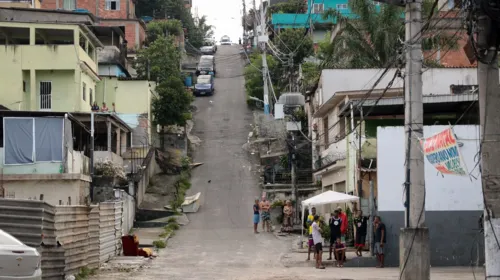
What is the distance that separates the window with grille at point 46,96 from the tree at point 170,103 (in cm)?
1085

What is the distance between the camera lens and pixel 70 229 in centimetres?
2059

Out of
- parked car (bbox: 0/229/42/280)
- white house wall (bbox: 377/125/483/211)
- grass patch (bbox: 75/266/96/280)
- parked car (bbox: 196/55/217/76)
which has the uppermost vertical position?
parked car (bbox: 196/55/217/76)

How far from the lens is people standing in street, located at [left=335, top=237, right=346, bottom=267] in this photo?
25922 millimetres

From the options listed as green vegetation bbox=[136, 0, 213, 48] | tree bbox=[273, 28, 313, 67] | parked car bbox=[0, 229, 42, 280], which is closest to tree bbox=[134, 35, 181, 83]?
tree bbox=[273, 28, 313, 67]

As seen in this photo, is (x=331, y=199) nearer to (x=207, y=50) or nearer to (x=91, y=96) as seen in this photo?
(x=91, y=96)

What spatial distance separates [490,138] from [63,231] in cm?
1092

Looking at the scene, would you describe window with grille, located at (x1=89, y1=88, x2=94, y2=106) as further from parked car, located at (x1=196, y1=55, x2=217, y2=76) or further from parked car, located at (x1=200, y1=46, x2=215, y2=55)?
parked car, located at (x1=200, y1=46, x2=215, y2=55)

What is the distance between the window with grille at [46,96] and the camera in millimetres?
44125

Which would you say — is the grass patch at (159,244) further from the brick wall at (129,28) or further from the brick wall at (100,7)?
the brick wall at (100,7)

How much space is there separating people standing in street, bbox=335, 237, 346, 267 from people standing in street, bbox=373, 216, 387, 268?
1.25m

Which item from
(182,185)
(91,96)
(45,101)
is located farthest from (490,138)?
(91,96)

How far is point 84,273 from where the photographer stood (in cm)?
2170

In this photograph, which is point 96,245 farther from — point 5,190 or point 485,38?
point 485,38

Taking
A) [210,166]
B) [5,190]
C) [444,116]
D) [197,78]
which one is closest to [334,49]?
[210,166]
